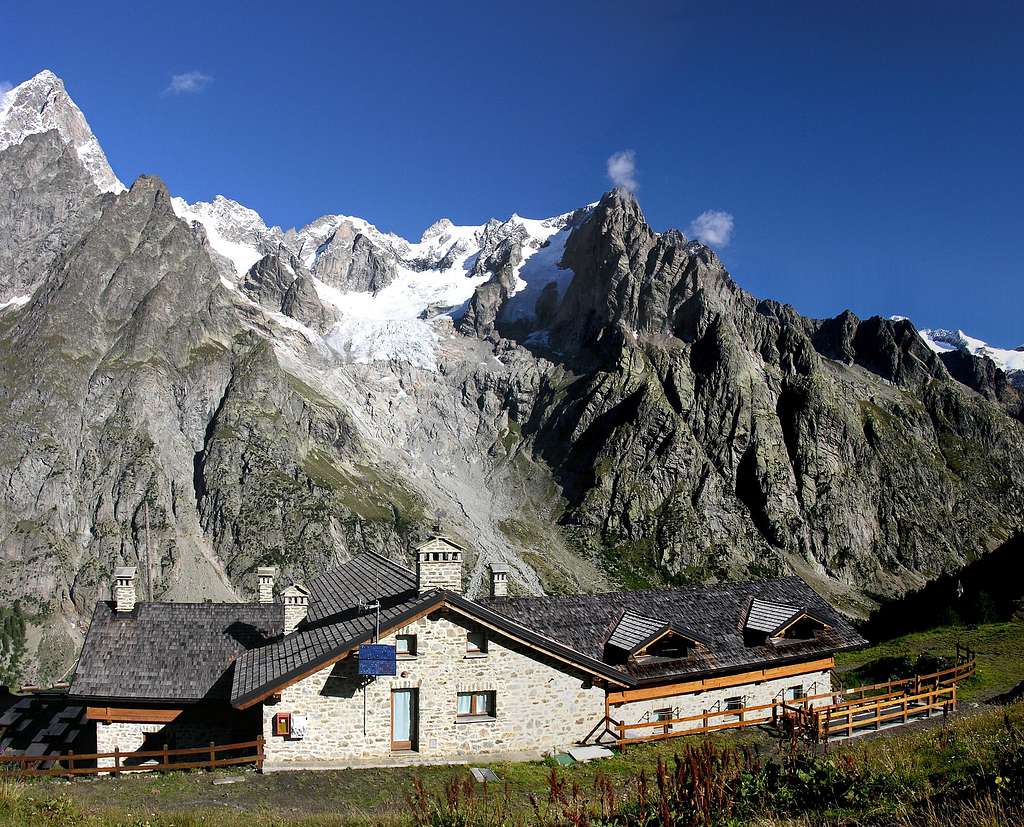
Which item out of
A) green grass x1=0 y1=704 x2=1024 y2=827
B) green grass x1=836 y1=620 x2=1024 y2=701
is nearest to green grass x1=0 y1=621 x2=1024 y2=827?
green grass x1=0 y1=704 x2=1024 y2=827

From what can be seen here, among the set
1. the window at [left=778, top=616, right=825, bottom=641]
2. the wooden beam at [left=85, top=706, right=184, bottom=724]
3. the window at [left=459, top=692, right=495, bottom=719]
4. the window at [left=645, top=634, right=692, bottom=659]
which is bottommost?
the wooden beam at [left=85, top=706, right=184, bottom=724]

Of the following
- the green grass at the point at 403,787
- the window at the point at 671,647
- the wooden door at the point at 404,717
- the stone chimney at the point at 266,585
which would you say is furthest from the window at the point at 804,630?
the stone chimney at the point at 266,585

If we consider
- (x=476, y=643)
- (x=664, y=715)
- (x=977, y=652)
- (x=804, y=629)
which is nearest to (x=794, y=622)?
(x=804, y=629)

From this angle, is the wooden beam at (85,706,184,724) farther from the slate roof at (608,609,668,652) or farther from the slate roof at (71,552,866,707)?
the slate roof at (608,609,668,652)

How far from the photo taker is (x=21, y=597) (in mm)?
132625

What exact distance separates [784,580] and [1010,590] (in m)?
33.7

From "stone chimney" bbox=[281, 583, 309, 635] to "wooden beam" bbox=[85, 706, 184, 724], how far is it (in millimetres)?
4629

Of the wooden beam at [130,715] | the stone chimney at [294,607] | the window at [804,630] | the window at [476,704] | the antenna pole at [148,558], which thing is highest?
the antenna pole at [148,558]

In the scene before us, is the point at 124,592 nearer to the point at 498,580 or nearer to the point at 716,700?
the point at 498,580

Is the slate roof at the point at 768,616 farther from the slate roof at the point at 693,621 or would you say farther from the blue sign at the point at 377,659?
the blue sign at the point at 377,659

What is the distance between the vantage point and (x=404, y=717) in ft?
76.9

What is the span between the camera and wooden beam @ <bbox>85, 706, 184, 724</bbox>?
87.0 ft

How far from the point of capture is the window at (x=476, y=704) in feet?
79.2

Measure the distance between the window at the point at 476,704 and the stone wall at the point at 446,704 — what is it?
237 mm
